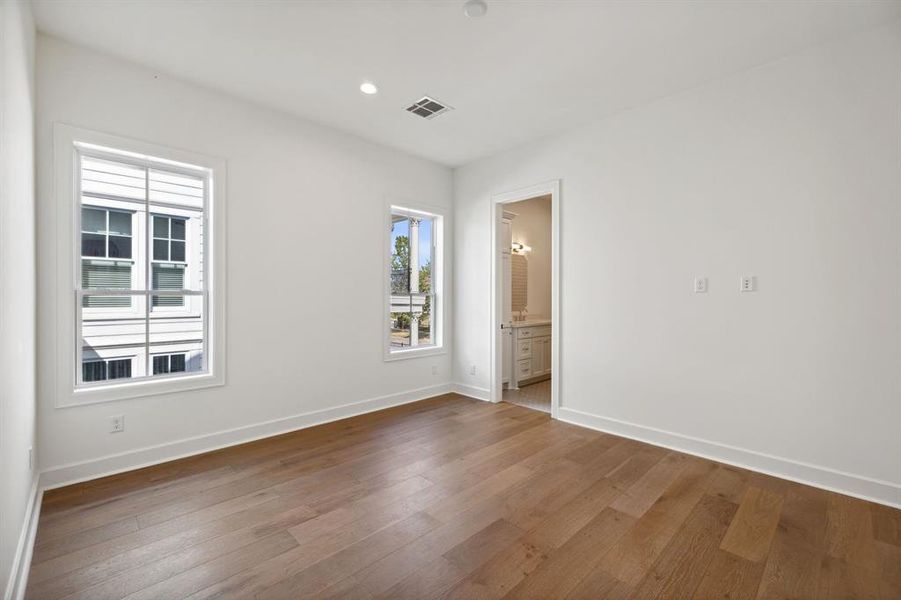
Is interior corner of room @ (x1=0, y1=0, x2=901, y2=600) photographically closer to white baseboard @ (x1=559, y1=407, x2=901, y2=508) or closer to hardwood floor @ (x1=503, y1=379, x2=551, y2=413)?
white baseboard @ (x1=559, y1=407, x2=901, y2=508)

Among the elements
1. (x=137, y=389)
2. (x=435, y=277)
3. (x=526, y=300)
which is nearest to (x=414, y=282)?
(x=435, y=277)

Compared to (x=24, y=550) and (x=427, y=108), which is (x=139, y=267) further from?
(x=427, y=108)

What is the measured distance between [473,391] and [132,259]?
365cm

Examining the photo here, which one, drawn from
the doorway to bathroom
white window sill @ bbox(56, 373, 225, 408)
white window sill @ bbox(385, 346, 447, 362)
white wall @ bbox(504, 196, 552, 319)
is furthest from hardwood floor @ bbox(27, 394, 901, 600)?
white wall @ bbox(504, 196, 552, 319)

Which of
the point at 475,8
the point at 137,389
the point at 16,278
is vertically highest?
the point at 475,8

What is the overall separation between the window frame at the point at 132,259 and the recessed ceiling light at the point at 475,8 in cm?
230

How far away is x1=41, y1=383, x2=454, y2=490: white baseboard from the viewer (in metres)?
2.73

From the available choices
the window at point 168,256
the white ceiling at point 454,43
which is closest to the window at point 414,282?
the white ceiling at point 454,43

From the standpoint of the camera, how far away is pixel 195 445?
324cm

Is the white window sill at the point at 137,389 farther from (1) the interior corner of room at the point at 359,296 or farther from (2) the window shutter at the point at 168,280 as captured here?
(2) the window shutter at the point at 168,280

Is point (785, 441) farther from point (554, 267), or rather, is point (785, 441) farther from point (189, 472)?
point (189, 472)

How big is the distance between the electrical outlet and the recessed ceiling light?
3570 mm

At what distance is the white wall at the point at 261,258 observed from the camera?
8.95ft

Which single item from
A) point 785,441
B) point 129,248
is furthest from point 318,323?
point 785,441
